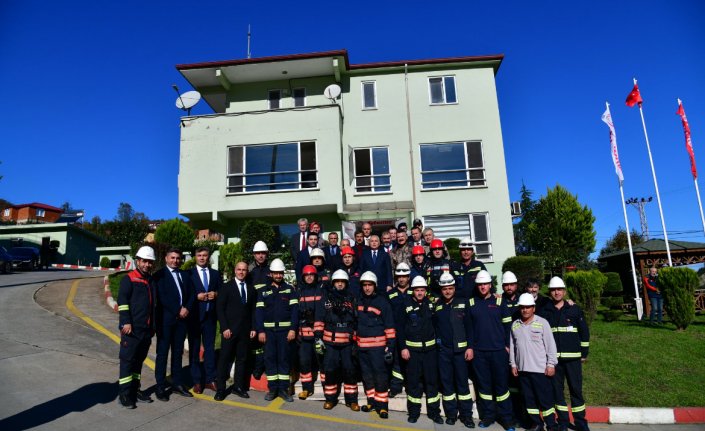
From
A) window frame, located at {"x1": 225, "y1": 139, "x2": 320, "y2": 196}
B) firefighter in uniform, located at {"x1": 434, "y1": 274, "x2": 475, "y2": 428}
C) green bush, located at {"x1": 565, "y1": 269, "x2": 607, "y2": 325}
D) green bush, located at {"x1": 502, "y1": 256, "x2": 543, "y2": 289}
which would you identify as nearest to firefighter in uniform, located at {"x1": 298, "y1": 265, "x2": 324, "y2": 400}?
firefighter in uniform, located at {"x1": 434, "y1": 274, "x2": 475, "y2": 428}

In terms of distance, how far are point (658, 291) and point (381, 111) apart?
12.1 meters

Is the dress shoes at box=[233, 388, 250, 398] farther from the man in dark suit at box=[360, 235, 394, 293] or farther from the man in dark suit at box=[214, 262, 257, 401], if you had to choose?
the man in dark suit at box=[360, 235, 394, 293]

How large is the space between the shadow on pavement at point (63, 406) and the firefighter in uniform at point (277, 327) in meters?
2.34

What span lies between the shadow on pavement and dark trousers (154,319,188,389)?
70cm

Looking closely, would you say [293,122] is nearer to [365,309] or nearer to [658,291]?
[365,309]

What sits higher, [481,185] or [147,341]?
[481,185]

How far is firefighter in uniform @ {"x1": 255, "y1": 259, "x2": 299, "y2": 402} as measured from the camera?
645 cm

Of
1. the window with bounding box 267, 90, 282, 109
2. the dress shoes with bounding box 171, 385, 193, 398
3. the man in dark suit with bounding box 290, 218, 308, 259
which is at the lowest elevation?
the dress shoes with bounding box 171, 385, 193, 398

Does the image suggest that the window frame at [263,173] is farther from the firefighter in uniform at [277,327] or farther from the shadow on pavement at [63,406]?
the shadow on pavement at [63,406]

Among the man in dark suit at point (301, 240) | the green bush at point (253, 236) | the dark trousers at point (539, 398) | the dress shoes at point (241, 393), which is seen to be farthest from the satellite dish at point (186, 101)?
the dark trousers at point (539, 398)

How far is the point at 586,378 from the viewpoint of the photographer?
23.7 feet

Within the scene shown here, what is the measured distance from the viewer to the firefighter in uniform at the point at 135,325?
564cm

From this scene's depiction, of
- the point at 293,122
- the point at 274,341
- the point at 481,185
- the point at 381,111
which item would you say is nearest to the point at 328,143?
the point at 293,122

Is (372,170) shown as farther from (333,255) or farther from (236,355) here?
(236,355)
